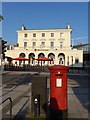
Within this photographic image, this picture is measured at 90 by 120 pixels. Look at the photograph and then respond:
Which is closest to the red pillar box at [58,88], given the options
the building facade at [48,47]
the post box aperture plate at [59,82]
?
the post box aperture plate at [59,82]

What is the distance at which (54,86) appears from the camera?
862 cm

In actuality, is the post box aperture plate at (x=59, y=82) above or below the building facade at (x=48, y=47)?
below

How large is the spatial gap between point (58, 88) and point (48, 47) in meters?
61.0

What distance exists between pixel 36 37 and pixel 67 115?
6323 cm

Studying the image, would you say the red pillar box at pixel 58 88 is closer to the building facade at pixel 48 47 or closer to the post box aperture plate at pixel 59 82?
the post box aperture plate at pixel 59 82

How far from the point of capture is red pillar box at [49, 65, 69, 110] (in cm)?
856

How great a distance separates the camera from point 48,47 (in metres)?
69.4

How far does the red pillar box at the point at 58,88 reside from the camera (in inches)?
337

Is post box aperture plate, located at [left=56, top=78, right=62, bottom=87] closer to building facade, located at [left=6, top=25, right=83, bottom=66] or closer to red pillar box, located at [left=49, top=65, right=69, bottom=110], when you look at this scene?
red pillar box, located at [left=49, top=65, right=69, bottom=110]

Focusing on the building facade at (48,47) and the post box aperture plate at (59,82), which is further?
the building facade at (48,47)

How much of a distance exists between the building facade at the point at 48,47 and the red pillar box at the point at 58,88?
5542cm

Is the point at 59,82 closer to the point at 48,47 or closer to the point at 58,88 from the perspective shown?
the point at 58,88

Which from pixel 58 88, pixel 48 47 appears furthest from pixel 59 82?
pixel 48 47

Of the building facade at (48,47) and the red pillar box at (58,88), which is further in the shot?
the building facade at (48,47)
